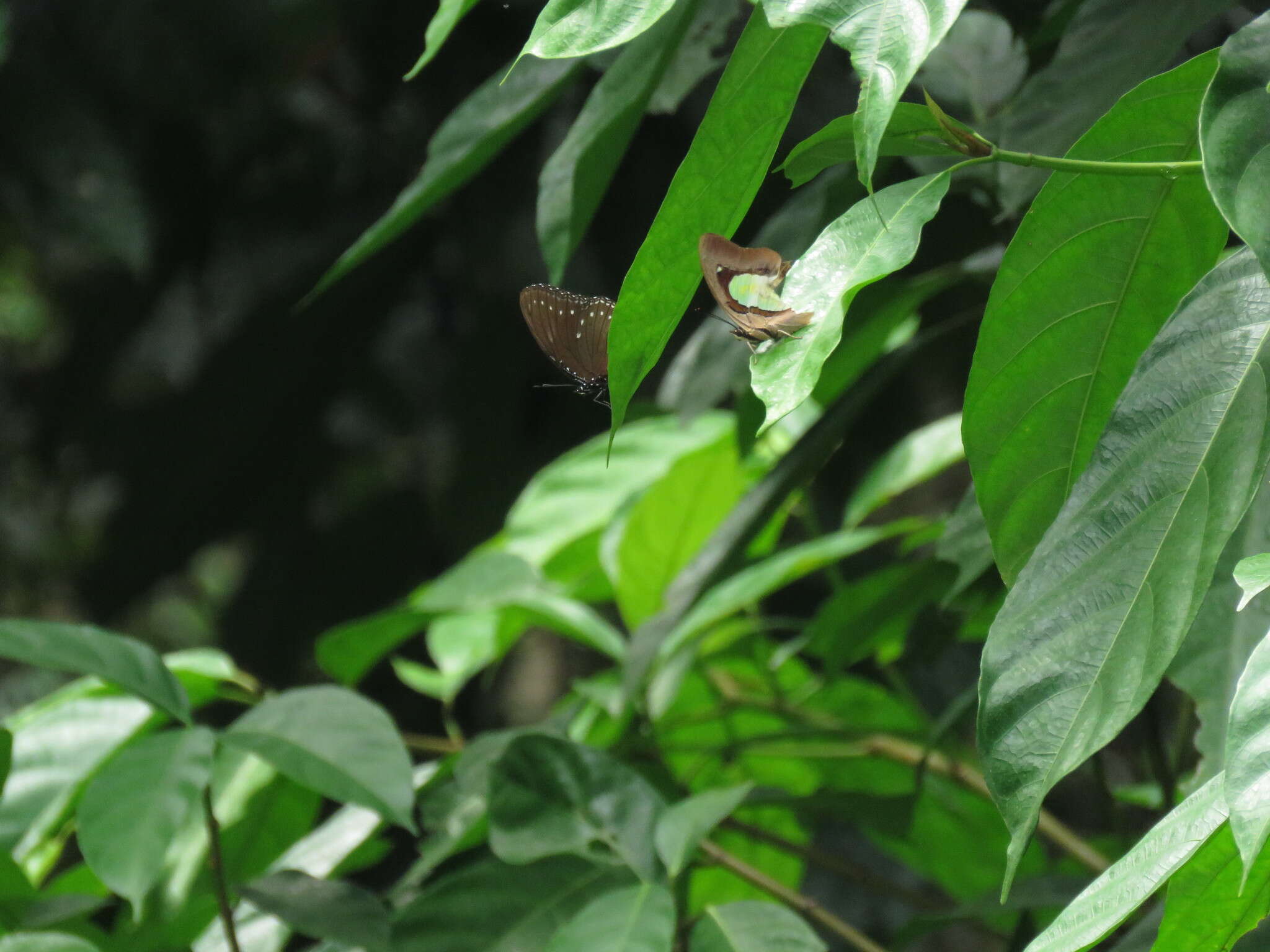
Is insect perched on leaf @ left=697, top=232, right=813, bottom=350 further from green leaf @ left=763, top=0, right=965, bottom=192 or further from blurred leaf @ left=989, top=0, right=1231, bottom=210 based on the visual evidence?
blurred leaf @ left=989, top=0, right=1231, bottom=210

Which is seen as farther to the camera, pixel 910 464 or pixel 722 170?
pixel 910 464

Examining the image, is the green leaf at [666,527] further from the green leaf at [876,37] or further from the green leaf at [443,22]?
the green leaf at [876,37]

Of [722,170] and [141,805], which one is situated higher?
[722,170]

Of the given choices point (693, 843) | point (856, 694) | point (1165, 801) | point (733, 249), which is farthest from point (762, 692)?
point (733, 249)

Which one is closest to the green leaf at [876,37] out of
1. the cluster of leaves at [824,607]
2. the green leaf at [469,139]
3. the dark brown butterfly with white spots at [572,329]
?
the cluster of leaves at [824,607]

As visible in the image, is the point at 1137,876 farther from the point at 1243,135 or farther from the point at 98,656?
the point at 98,656

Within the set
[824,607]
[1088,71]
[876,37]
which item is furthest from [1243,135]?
[824,607]

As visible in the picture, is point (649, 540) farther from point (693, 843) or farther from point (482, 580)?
point (693, 843)

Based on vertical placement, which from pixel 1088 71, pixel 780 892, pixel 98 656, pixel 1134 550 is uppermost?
pixel 1088 71
